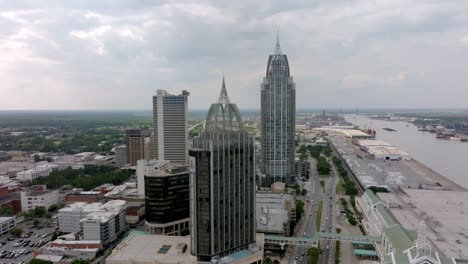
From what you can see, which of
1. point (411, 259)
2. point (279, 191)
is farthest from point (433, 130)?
point (411, 259)

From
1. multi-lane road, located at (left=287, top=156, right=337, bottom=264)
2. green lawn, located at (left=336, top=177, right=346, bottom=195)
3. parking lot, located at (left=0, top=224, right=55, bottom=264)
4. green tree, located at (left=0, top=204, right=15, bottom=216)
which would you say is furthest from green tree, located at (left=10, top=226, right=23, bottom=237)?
green lawn, located at (left=336, top=177, right=346, bottom=195)

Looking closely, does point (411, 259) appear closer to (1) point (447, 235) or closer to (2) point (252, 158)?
(1) point (447, 235)

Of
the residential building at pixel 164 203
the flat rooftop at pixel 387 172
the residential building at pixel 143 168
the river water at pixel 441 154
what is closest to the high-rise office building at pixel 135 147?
the residential building at pixel 143 168

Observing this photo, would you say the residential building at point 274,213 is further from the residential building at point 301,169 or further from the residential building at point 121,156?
the residential building at point 121,156

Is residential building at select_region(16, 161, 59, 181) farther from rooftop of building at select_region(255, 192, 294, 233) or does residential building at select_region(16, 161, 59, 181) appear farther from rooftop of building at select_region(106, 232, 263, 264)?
rooftop of building at select_region(106, 232, 263, 264)

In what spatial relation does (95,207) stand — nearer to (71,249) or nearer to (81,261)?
(71,249)

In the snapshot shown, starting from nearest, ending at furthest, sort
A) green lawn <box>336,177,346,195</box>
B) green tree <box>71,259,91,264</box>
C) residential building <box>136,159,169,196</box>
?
green tree <box>71,259,91,264</box> → residential building <box>136,159,169,196</box> → green lawn <box>336,177,346,195</box>
